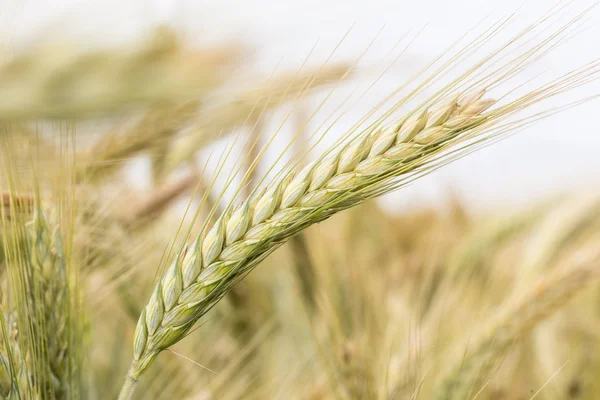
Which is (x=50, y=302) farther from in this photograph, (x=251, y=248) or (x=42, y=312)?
(x=251, y=248)

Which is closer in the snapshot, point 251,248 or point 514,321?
point 251,248

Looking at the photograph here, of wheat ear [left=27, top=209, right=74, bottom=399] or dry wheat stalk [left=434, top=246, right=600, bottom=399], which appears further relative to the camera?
dry wheat stalk [left=434, top=246, right=600, bottom=399]

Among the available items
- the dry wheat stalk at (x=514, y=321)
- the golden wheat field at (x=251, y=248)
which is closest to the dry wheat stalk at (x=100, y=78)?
the golden wheat field at (x=251, y=248)

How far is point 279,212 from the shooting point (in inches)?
21.5

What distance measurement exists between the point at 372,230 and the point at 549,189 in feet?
1.54

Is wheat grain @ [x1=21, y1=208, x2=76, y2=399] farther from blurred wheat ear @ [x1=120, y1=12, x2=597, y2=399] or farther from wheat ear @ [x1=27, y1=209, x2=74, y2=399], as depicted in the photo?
blurred wheat ear @ [x1=120, y1=12, x2=597, y2=399]

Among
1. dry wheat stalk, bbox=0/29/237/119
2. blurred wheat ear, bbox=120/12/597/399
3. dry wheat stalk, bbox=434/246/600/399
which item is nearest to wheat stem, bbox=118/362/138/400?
blurred wheat ear, bbox=120/12/597/399

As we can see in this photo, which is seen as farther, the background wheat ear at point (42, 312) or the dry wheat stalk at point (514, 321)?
the dry wheat stalk at point (514, 321)

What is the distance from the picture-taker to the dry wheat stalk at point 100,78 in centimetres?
55

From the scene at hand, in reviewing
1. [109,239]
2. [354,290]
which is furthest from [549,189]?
[109,239]

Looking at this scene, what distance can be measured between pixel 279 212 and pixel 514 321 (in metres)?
0.50

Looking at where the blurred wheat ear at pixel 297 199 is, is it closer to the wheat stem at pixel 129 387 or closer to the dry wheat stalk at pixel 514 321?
the wheat stem at pixel 129 387

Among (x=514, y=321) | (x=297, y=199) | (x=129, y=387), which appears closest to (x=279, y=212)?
(x=297, y=199)

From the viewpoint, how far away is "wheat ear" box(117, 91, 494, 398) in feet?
1.75
